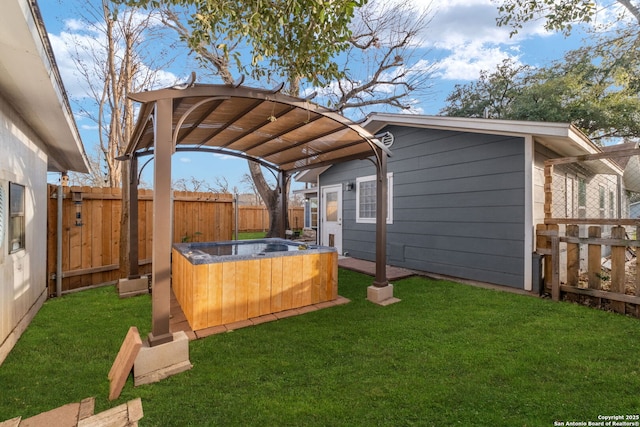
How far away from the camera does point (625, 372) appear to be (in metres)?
2.35

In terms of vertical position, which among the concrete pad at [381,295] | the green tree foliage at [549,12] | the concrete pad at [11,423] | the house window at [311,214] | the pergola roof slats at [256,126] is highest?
the green tree foliage at [549,12]

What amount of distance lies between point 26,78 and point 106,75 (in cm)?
653

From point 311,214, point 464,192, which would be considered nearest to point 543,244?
point 464,192

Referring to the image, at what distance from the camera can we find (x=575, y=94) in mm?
11219

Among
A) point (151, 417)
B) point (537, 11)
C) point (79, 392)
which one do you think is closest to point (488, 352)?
point (151, 417)

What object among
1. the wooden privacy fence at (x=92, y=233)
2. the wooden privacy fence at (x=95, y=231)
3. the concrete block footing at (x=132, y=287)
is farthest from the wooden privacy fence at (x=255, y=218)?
the concrete block footing at (x=132, y=287)

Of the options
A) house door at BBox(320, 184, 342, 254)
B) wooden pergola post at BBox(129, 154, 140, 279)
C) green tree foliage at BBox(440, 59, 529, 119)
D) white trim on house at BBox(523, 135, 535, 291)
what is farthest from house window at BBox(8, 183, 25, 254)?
green tree foliage at BBox(440, 59, 529, 119)

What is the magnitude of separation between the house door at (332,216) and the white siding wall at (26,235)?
5875 millimetres

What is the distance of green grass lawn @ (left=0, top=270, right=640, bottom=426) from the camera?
1.92 m

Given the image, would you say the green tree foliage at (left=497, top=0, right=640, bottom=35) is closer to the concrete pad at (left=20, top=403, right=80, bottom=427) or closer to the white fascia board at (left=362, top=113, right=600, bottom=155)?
the white fascia board at (left=362, top=113, right=600, bottom=155)

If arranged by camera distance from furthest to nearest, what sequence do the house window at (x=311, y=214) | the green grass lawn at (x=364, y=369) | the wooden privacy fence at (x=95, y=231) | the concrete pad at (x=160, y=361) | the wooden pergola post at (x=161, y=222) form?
the house window at (x=311, y=214) → the wooden privacy fence at (x=95, y=231) → the wooden pergola post at (x=161, y=222) → the concrete pad at (x=160, y=361) → the green grass lawn at (x=364, y=369)

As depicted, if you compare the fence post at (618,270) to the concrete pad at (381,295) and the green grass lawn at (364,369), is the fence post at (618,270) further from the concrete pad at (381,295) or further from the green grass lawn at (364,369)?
the concrete pad at (381,295)

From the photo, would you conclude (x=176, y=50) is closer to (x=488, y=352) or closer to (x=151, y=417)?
(x=151, y=417)

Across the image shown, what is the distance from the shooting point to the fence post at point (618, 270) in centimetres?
377
